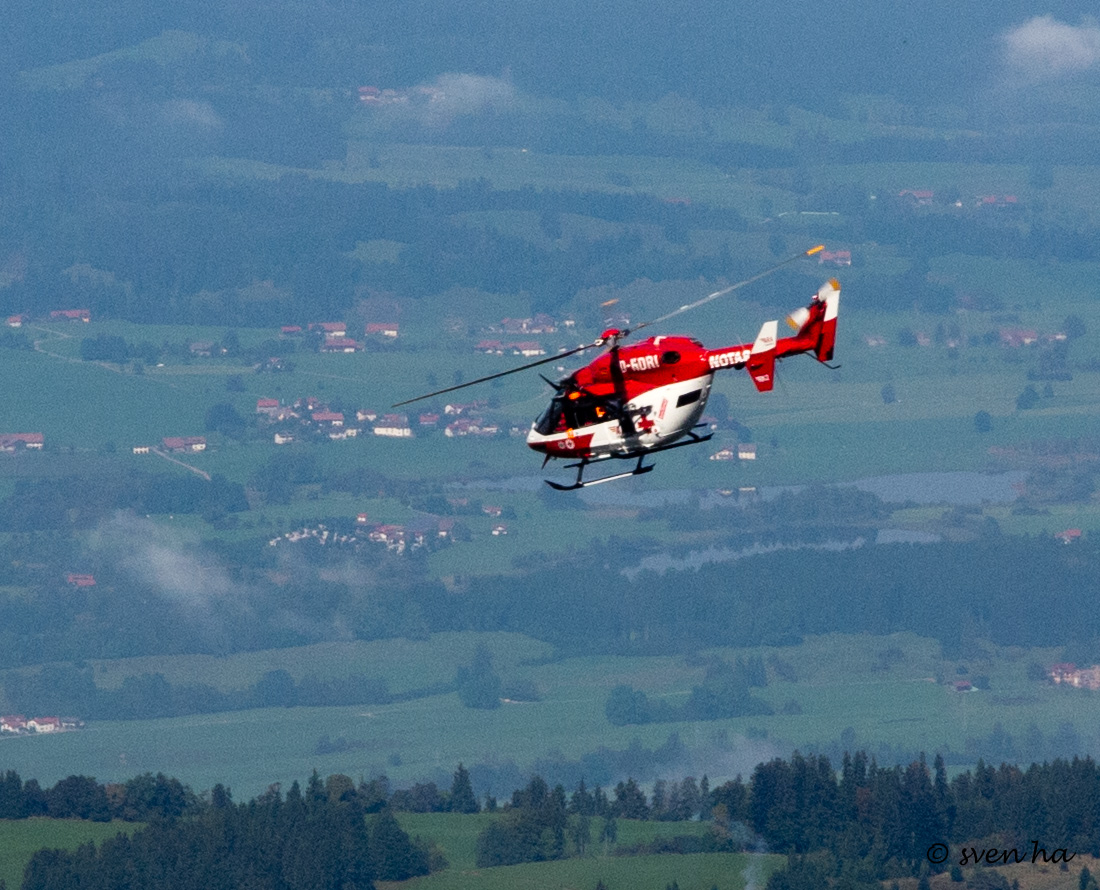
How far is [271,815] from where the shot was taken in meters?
158

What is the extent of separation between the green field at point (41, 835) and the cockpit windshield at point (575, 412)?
102766 mm

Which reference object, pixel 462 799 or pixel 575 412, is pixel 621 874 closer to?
pixel 462 799

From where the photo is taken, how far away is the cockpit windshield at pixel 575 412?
5144cm

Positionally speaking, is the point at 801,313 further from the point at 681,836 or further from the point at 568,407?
the point at 681,836

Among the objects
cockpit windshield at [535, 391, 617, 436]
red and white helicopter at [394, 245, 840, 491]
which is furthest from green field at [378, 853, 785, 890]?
red and white helicopter at [394, 245, 840, 491]

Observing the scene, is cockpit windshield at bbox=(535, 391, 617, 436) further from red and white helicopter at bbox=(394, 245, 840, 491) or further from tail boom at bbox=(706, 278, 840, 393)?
tail boom at bbox=(706, 278, 840, 393)

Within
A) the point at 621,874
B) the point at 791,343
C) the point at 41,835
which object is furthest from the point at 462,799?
the point at 791,343

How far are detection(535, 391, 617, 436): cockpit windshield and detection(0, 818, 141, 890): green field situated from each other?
10277 centimetres

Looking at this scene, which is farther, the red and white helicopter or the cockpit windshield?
the cockpit windshield

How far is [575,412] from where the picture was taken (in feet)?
170

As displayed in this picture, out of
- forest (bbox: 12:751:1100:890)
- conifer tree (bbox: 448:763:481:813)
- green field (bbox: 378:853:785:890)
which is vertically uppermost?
conifer tree (bbox: 448:763:481:813)

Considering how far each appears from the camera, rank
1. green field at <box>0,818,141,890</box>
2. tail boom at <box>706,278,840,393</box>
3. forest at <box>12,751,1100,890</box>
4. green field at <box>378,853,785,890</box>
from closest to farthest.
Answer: tail boom at <box>706,278,840,393</box>
green field at <box>378,853,785,890</box>
forest at <box>12,751,1100,890</box>
green field at <box>0,818,141,890</box>

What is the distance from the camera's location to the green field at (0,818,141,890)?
15025 centimetres

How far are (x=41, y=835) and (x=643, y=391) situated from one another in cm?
11126
